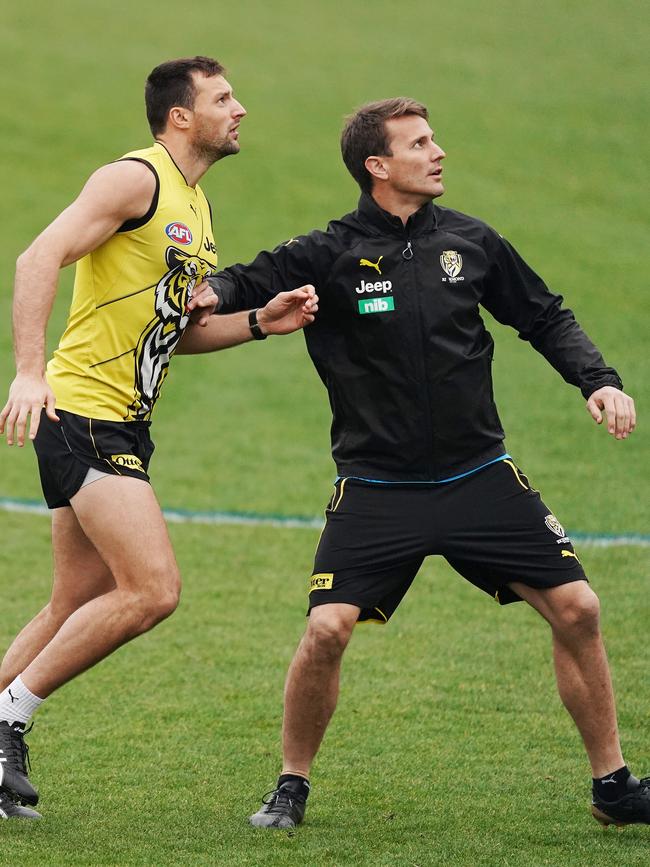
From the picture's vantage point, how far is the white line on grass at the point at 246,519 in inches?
414

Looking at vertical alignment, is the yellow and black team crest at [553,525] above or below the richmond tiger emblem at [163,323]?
below

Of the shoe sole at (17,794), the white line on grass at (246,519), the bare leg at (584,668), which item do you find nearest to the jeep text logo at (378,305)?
the bare leg at (584,668)

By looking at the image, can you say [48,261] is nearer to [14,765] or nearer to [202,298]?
[202,298]

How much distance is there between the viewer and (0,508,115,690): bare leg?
17.7ft

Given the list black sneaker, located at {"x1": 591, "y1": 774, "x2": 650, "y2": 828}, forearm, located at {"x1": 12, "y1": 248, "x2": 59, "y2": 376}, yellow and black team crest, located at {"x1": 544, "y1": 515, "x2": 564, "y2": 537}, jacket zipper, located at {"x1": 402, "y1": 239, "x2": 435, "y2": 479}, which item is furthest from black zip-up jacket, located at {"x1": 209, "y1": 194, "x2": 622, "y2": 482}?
black sneaker, located at {"x1": 591, "y1": 774, "x2": 650, "y2": 828}

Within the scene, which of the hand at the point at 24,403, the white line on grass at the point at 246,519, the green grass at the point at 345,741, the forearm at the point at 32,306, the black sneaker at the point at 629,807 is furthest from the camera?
the white line on grass at the point at 246,519

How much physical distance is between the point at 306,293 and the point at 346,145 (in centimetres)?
82

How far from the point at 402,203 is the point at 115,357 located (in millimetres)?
1256

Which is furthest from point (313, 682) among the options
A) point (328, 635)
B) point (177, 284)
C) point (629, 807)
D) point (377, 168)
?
point (377, 168)

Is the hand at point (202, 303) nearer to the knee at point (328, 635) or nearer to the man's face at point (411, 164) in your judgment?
the man's face at point (411, 164)

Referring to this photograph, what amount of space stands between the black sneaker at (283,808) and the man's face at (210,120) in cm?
241

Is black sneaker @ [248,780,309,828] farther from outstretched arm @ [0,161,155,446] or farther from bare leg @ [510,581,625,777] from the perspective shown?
outstretched arm @ [0,161,155,446]

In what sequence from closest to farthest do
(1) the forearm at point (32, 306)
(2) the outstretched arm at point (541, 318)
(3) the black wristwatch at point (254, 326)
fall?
1. (1) the forearm at point (32, 306)
2. (2) the outstretched arm at point (541, 318)
3. (3) the black wristwatch at point (254, 326)

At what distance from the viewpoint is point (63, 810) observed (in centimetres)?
528
